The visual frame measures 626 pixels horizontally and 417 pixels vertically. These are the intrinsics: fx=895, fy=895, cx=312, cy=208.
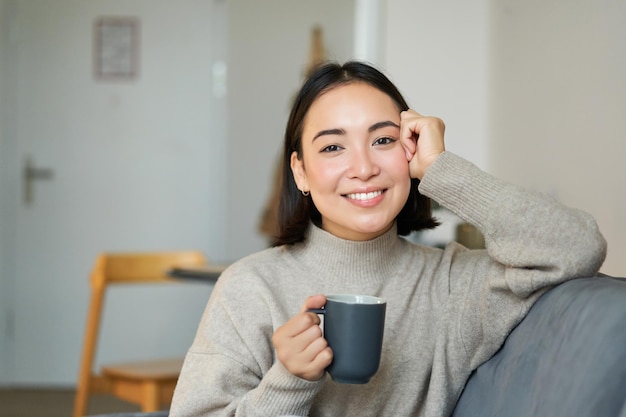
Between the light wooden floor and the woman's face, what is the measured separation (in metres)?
3.06

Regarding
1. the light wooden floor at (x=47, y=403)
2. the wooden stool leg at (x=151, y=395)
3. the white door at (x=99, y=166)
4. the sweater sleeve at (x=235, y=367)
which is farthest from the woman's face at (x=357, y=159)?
the white door at (x=99, y=166)

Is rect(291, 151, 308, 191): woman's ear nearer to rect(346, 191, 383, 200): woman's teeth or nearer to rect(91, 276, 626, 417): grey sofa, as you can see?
rect(346, 191, 383, 200): woman's teeth

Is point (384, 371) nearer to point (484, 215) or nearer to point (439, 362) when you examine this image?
point (439, 362)

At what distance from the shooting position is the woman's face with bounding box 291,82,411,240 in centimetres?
128

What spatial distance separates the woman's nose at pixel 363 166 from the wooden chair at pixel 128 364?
1.74 metres

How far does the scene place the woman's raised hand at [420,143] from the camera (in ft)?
4.25

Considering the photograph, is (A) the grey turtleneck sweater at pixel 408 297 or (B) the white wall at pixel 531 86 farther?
(B) the white wall at pixel 531 86

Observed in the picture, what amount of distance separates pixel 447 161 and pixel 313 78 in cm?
27

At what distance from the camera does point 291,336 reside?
111 centimetres

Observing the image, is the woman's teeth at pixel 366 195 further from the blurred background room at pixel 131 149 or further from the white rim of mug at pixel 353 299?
the blurred background room at pixel 131 149

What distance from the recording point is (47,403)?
4.39m

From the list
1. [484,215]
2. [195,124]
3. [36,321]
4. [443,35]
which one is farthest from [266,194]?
[484,215]

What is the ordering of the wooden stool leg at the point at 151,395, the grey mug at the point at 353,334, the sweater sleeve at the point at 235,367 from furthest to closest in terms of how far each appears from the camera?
the wooden stool leg at the point at 151,395 → the sweater sleeve at the point at 235,367 → the grey mug at the point at 353,334

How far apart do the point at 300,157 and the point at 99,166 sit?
353 centimetres
